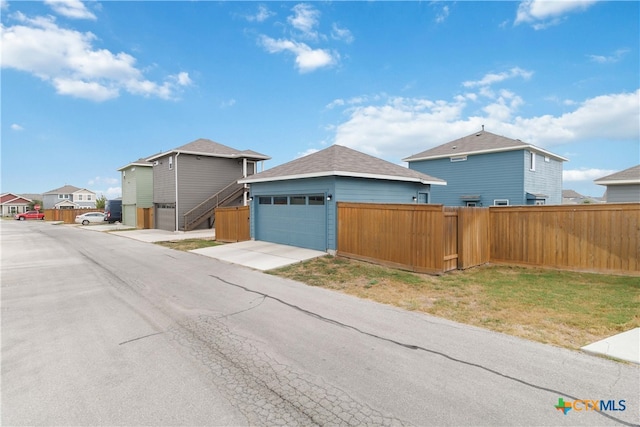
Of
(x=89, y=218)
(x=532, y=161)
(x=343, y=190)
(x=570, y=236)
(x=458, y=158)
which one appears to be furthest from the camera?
(x=89, y=218)

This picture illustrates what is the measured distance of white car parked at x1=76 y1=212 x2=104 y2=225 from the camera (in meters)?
37.2

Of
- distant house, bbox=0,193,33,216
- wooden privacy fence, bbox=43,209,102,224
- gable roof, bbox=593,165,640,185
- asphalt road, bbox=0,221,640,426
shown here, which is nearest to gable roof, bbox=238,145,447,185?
asphalt road, bbox=0,221,640,426

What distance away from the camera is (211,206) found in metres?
25.1

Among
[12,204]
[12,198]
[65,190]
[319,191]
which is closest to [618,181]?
[319,191]

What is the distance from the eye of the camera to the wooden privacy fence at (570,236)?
28.1 feet

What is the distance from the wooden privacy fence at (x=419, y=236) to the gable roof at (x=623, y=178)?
14063mm

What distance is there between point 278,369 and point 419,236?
678 centimetres

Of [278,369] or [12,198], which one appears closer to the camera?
[278,369]

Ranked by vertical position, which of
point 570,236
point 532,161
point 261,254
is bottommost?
point 261,254

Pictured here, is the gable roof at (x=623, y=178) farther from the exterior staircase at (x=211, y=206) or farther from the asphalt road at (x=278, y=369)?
the exterior staircase at (x=211, y=206)

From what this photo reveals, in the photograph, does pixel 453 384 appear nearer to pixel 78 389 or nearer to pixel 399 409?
pixel 399 409

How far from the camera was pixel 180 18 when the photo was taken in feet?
49.4

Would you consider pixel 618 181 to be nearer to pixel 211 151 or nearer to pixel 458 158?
pixel 458 158

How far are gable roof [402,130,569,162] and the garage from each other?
19473 millimetres
